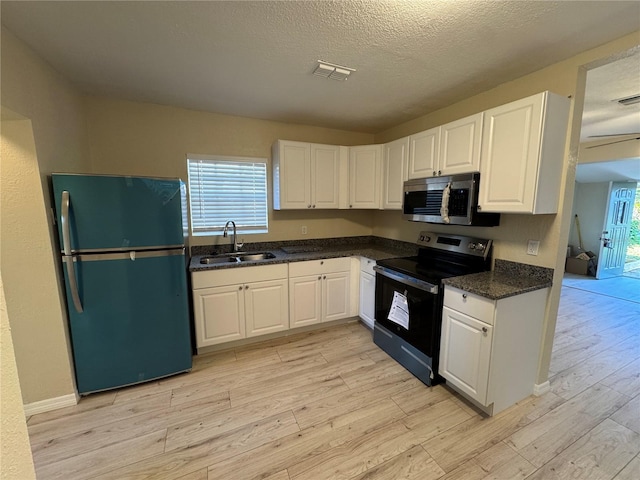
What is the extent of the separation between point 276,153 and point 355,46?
61.5 inches

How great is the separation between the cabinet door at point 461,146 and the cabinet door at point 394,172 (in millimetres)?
493

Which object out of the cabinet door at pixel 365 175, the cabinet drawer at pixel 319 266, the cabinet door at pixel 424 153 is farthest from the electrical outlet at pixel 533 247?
the cabinet drawer at pixel 319 266

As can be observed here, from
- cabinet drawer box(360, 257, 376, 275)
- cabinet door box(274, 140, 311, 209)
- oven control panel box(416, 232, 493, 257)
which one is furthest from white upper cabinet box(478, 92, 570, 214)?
cabinet door box(274, 140, 311, 209)

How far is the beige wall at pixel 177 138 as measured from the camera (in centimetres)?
261

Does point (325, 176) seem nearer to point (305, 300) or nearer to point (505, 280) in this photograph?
point (305, 300)

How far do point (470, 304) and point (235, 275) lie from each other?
6.72 feet

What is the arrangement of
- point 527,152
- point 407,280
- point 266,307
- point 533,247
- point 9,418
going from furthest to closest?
point 266,307, point 407,280, point 533,247, point 527,152, point 9,418

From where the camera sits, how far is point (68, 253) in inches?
73.7

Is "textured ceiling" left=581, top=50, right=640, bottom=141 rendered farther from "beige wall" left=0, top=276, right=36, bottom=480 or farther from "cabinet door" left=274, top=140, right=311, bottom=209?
"beige wall" left=0, top=276, right=36, bottom=480

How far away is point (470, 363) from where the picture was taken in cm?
193

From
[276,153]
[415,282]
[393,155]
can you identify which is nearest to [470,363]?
[415,282]

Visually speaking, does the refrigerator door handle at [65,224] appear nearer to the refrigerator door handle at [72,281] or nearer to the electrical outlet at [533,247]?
the refrigerator door handle at [72,281]

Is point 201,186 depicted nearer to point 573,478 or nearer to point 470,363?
point 470,363

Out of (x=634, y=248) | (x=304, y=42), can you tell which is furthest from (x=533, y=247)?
(x=634, y=248)
